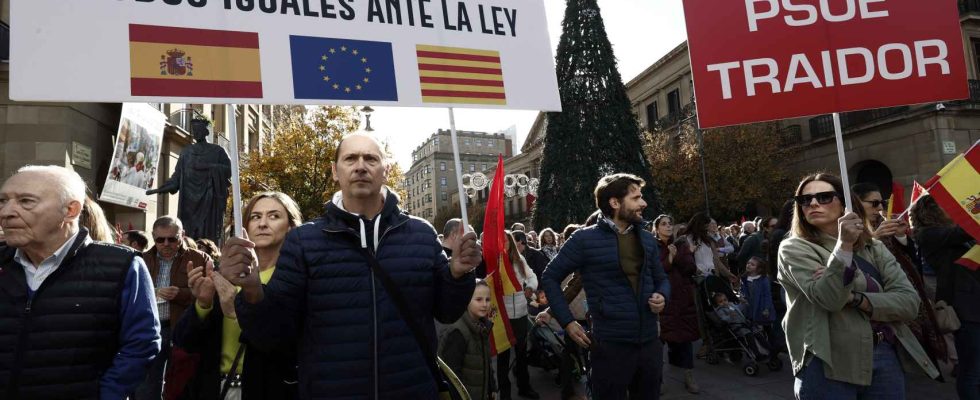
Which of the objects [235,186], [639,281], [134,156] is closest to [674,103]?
[134,156]

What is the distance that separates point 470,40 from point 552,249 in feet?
23.1

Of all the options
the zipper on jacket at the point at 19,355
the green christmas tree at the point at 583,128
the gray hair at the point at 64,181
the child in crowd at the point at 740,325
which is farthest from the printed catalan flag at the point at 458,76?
the green christmas tree at the point at 583,128

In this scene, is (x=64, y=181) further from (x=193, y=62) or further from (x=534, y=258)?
(x=534, y=258)

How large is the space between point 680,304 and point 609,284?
2.60 metres

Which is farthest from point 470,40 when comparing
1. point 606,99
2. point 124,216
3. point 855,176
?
point 855,176

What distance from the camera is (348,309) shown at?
2.10m

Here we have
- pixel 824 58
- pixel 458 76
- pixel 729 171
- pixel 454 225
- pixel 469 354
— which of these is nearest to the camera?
pixel 458 76

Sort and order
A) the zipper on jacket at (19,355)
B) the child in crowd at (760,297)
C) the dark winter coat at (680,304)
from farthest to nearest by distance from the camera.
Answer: the child in crowd at (760,297), the dark winter coat at (680,304), the zipper on jacket at (19,355)

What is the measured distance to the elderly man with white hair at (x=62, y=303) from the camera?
Answer: 6.77 feet

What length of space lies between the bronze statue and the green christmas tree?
13.7 m

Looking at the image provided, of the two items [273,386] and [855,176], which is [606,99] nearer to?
[855,176]

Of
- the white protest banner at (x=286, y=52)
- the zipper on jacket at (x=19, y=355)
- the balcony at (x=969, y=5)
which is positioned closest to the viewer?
the zipper on jacket at (x=19, y=355)

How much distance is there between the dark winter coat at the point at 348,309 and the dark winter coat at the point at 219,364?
223 mm

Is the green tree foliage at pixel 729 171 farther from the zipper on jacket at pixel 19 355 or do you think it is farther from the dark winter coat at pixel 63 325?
the zipper on jacket at pixel 19 355
